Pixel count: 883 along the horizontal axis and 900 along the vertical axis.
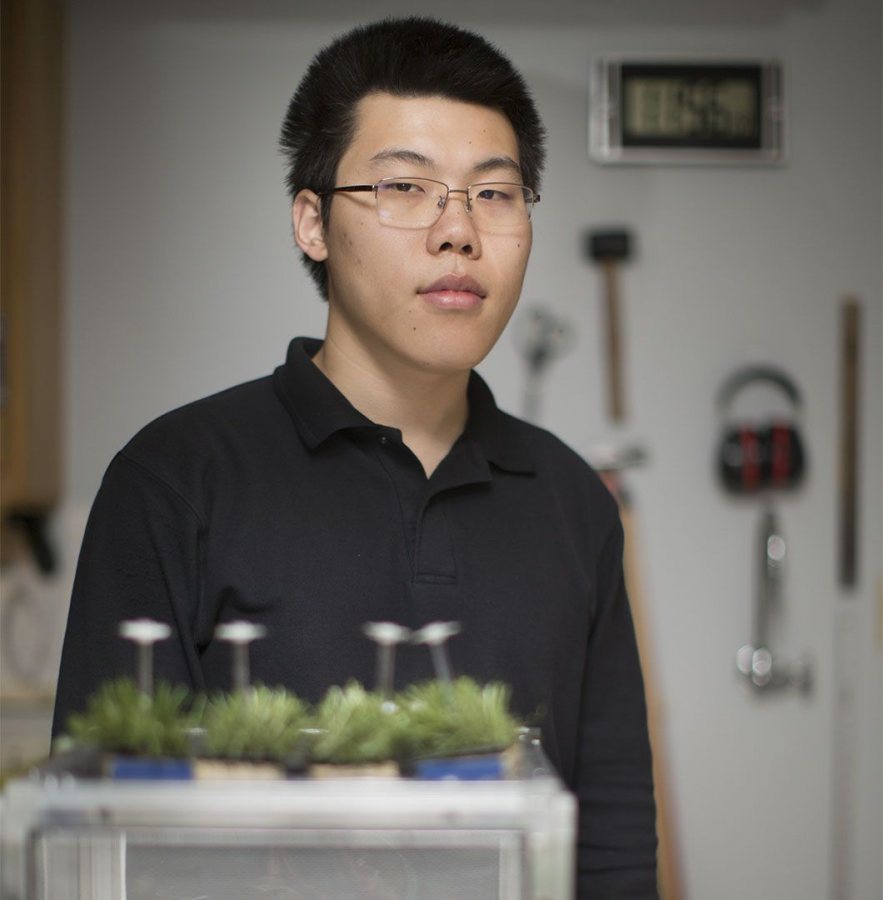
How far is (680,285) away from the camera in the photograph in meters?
2.67

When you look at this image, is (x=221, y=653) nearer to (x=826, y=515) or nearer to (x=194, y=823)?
(x=194, y=823)

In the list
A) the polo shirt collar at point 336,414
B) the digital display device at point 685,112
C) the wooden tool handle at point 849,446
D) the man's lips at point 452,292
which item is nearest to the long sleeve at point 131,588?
the polo shirt collar at point 336,414

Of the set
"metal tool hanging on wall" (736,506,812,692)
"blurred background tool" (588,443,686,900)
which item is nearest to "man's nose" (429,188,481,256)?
"blurred background tool" (588,443,686,900)

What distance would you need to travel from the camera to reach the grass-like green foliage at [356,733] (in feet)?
2.45

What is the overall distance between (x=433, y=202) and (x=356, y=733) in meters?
0.59

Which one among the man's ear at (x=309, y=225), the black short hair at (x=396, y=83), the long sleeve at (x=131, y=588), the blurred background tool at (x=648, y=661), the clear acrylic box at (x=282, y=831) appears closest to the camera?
the clear acrylic box at (x=282, y=831)

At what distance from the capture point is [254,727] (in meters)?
0.76

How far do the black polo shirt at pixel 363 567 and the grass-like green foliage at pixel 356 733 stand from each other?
37 centimetres

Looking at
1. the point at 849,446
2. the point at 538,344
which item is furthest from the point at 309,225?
the point at 849,446

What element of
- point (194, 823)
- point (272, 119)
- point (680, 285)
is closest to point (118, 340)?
point (272, 119)

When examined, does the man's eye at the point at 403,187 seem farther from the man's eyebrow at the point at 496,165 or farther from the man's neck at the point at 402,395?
the man's neck at the point at 402,395

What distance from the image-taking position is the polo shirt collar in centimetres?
125

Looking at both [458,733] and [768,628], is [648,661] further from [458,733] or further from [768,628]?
[458,733]

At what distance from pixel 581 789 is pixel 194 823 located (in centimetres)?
71
